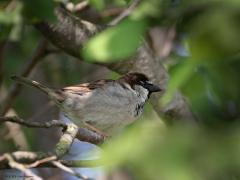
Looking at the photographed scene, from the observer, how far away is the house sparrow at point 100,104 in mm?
3111

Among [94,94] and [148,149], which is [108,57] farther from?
[94,94]

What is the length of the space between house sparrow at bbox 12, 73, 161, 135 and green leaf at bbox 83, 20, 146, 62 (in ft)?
6.27

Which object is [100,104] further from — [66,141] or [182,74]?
[182,74]

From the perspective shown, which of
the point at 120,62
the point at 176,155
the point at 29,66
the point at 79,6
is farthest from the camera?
the point at 29,66

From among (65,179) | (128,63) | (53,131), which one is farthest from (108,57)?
(53,131)

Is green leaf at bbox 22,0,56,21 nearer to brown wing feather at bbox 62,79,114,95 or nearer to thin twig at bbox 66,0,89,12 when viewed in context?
brown wing feather at bbox 62,79,114,95

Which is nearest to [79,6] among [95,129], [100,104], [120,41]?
[100,104]

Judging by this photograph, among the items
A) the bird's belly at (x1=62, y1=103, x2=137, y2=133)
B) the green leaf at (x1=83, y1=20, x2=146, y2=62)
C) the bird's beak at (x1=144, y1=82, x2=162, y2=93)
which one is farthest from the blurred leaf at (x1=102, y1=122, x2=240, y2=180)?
the bird's beak at (x1=144, y1=82, x2=162, y2=93)

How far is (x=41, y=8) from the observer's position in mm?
2529

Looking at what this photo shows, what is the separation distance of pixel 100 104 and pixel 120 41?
2.03 m

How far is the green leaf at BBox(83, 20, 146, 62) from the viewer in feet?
3.68

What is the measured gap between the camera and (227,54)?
1.10 metres

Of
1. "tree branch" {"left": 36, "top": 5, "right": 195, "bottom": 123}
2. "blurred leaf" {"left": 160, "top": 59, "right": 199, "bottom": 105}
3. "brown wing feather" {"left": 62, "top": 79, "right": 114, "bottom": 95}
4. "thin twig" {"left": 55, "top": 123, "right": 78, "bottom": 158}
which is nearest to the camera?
"blurred leaf" {"left": 160, "top": 59, "right": 199, "bottom": 105}

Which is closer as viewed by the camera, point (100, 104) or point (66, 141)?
point (66, 141)
